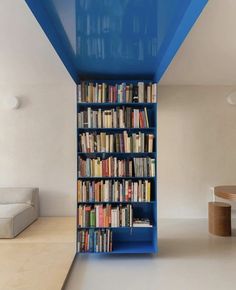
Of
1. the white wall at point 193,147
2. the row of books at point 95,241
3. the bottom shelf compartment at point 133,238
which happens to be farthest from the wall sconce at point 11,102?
the bottom shelf compartment at point 133,238

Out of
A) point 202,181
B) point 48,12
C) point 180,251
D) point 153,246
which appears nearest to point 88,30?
point 48,12

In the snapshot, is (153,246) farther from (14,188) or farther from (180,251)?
(14,188)

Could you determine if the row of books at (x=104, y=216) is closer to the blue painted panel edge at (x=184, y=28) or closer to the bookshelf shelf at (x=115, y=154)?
the bookshelf shelf at (x=115, y=154)

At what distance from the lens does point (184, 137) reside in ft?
17.0

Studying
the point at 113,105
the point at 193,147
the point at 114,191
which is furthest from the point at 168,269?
the point at 193,147

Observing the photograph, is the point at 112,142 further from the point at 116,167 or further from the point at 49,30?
the point at 49,30

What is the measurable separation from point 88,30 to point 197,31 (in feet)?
3.64

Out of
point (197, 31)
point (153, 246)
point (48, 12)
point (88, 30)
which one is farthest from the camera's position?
point (153, 246)

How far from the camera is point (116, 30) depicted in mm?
2332

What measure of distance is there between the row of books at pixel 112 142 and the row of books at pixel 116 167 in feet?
0.40

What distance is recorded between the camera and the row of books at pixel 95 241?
337cm

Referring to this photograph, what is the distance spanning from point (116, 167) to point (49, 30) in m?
1.76

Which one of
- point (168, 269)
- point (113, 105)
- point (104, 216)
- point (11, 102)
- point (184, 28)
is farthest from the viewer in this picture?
point (11, 102)

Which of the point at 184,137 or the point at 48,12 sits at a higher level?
Answer: the point at 48,12
